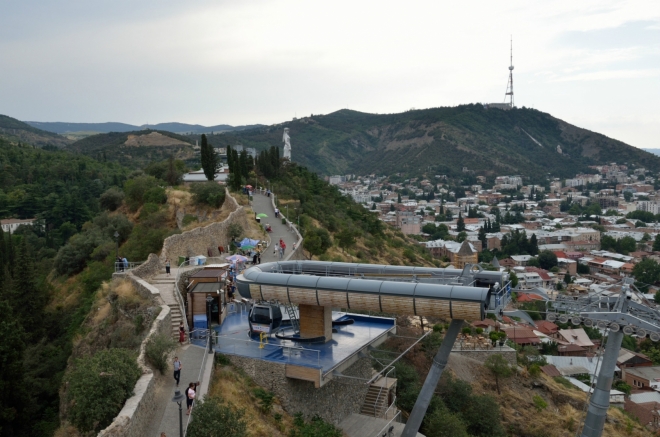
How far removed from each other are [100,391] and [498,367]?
18355mm

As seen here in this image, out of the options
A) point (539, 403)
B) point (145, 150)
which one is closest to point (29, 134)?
point (145, 150)

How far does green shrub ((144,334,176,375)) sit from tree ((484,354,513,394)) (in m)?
16.0

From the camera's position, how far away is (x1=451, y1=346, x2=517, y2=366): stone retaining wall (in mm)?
25047

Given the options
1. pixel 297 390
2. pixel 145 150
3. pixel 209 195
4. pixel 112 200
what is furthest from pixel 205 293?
pixel 145 150

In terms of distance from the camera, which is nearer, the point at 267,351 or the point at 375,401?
the point at 267,351

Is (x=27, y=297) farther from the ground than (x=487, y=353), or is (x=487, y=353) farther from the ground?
(x=27, y=297)

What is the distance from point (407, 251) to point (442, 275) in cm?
3293

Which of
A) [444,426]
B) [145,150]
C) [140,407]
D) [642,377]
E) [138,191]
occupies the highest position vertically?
[145,150]

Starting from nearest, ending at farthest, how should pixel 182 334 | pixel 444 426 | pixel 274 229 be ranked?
pixel 182 334 < pixel 444 426 < pixel 274 229

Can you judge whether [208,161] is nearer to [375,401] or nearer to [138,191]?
[138,191]

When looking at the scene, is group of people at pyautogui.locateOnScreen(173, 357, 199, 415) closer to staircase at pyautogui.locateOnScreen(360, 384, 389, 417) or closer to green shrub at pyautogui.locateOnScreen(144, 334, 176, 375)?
green shrub at pyautogui.locateOnScreen(144, 334, 176, 375)

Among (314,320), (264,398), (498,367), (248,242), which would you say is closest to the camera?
(264,398)

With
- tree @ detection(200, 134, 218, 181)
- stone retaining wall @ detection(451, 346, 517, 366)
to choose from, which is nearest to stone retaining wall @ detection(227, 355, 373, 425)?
stone retaining wall @ detection(451, 346, 517, 366)

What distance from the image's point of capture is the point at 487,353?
82.8 ft
